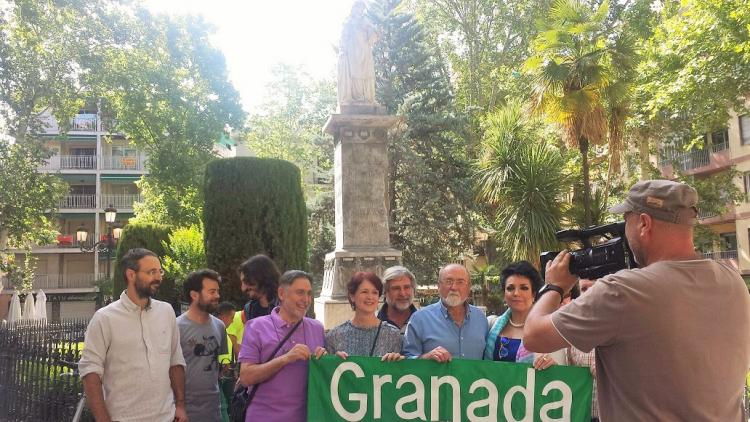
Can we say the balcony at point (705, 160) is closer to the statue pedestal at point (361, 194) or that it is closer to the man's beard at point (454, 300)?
the statue pedestal at point (361, 194)

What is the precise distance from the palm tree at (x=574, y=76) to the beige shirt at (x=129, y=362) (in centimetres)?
1348

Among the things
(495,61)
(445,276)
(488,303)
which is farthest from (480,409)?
(495,61)

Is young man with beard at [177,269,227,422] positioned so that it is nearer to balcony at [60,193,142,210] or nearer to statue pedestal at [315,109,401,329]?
statue pedestal at [315,109,401,329]

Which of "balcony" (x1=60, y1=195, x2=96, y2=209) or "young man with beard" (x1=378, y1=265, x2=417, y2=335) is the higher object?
"balcony" (x1=60, y1=195, x2=96, y2=209)

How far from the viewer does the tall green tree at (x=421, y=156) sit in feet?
82.0

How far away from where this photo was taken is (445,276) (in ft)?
16.0

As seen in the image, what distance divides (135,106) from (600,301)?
27.6 m

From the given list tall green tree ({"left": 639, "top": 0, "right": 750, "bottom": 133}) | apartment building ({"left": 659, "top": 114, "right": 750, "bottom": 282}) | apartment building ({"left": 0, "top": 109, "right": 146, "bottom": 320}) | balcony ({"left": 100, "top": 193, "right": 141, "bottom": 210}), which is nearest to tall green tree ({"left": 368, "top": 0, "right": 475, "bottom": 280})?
tall green tree ({"left": 639, "top": 0, "right": 750, "bottom": 133})

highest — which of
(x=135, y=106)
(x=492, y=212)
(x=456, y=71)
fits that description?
(x=456, y=71)

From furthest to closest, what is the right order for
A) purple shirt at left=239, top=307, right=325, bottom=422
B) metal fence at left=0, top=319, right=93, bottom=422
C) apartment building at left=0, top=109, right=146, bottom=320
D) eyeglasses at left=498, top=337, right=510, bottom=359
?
1. apartment building at left=0, top=109, right=146, bottom=320
2. metal fence at left=0, top=319, right=93, bottom=422
3. eyeglasses at left=498, top=337, right=510, bottom=359
4. purple shirt at left=239, top=307, right=325, bottom=422

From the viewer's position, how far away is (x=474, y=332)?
471cm

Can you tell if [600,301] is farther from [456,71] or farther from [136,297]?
[456,71]

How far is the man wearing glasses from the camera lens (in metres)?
4.62

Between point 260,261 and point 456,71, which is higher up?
point 456,71
